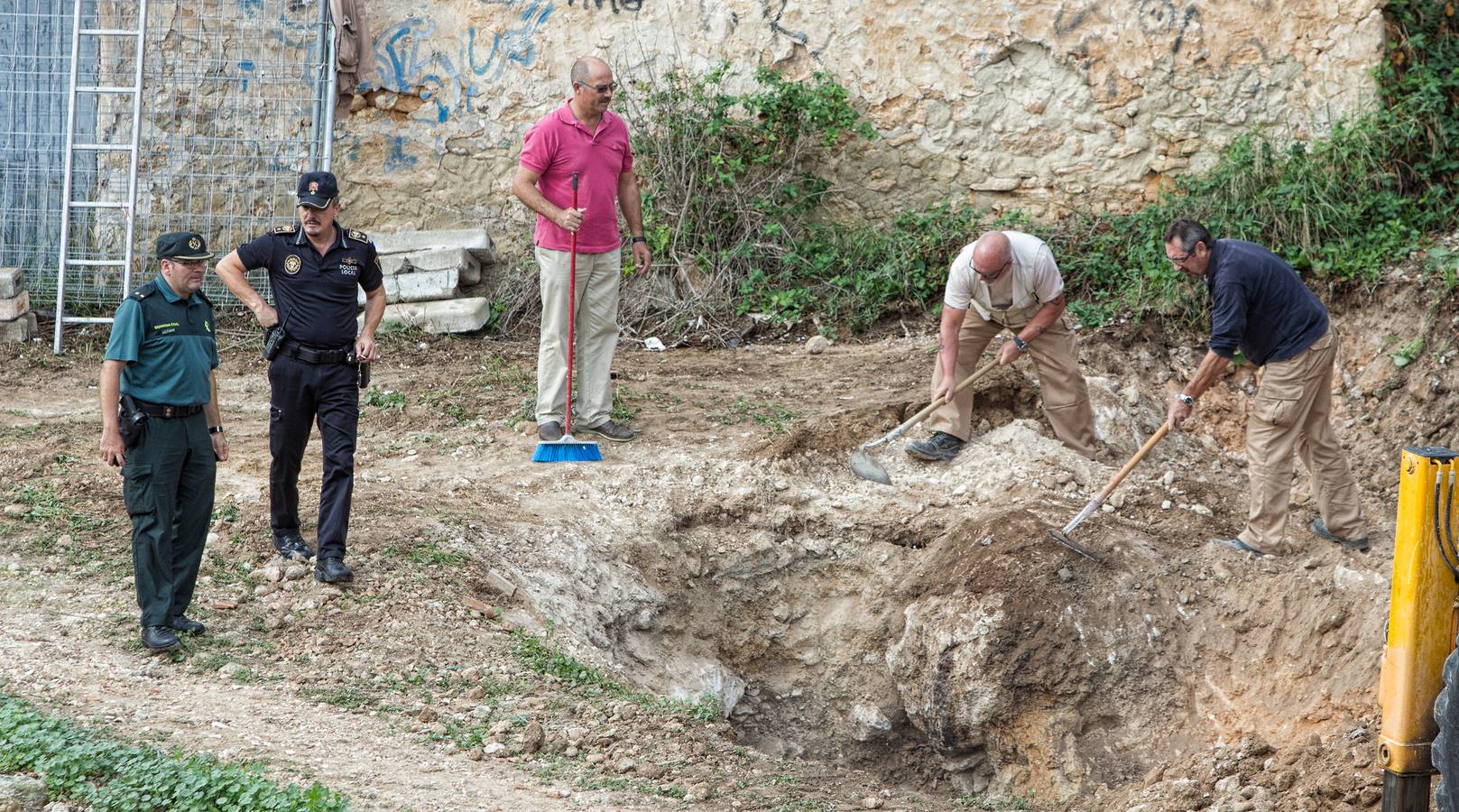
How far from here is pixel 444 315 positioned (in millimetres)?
10125

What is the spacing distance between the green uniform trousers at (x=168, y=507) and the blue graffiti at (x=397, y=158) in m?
5.88

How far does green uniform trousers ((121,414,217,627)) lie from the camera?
508cm

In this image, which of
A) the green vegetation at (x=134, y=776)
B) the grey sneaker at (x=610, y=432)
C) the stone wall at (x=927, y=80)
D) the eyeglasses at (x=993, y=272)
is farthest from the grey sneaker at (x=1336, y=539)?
the green vegetation at (x=134, y=776)

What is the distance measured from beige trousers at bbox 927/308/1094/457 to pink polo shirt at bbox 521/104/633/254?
6.89 ft

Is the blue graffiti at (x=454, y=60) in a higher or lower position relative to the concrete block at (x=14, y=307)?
higher

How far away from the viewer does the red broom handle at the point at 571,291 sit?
7.20 metres

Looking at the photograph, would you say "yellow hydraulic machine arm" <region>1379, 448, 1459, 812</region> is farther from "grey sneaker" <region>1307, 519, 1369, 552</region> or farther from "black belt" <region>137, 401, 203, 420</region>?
"black belt" <region>137, 401, 203, 420</region>

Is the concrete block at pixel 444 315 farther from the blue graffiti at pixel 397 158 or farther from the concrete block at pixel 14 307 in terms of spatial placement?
the concrete block at pixel 14 307

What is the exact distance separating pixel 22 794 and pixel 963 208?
7.92 m

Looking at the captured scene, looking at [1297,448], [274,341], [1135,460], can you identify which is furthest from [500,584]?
[1297,448]

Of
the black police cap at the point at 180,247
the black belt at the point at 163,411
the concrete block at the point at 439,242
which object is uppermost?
the black police cap at the point at 180,247

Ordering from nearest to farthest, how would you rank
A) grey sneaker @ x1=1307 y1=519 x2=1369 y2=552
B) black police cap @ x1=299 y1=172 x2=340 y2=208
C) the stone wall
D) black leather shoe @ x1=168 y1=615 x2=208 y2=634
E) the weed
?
black leather shoe @ x1=168 y1=615 x2=208 y2=634
black police cap @ x1=299 y1=172 x2=340 y2=208
grey sneaker @ x1=1307 y1=519 x2=1369 y2=552
the weed
the stone wall

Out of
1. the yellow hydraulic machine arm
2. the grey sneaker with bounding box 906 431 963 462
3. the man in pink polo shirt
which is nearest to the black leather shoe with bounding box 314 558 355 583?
the man in pink polo shirt

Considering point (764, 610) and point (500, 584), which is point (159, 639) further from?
point (764, 610)
